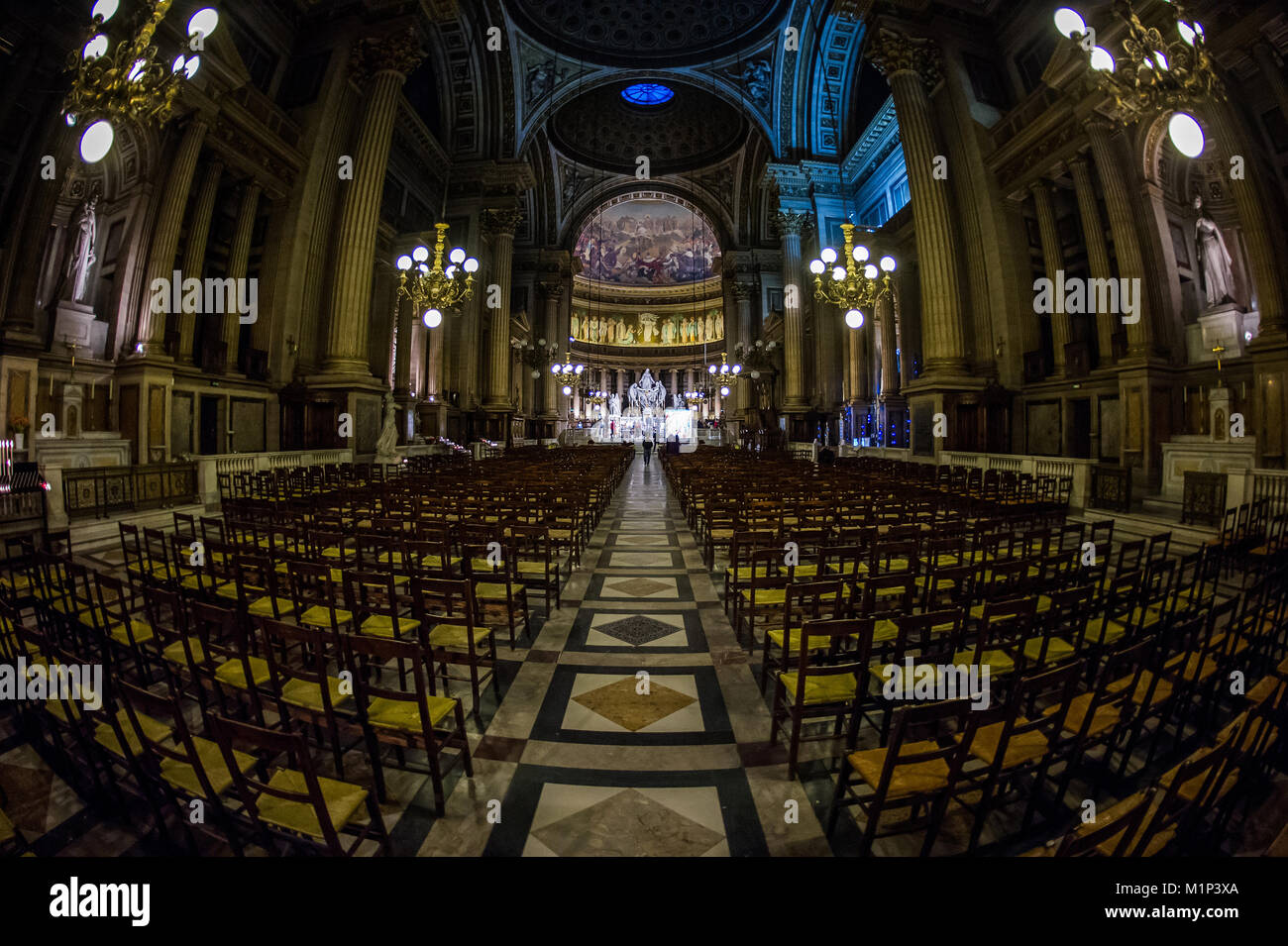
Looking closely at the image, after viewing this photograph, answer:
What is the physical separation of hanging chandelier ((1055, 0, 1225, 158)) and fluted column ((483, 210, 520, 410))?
76.8 feet

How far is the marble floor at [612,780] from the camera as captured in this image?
2002 millimetres

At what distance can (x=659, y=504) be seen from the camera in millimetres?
12969

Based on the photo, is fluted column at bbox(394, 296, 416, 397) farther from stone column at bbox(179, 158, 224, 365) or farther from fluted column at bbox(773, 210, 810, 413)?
fluted column at bbox(773, 210, 810, 413)

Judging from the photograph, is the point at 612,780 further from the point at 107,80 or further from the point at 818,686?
the point at 107,80

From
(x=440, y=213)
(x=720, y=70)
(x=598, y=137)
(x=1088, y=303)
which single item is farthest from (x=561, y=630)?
(x=598, y=137)

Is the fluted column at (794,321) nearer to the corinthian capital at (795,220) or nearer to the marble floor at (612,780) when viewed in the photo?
the corinthian capital at (795,220)

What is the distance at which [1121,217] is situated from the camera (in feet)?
39.5

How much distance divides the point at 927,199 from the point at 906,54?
4.45 m

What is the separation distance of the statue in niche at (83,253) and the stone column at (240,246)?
275 centimetres

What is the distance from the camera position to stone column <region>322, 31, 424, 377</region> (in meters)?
14.7

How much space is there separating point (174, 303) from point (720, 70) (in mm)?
27056

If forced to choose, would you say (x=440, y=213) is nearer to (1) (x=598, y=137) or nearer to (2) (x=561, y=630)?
(1) (x=598, y=137)

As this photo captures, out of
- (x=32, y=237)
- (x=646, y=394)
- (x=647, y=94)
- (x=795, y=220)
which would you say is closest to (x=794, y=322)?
(x=795, y=220)

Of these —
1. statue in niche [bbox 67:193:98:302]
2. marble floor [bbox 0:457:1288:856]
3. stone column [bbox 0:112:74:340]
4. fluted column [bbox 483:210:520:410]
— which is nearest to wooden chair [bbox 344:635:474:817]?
marble floor [bbox 0:457:1288:856]
